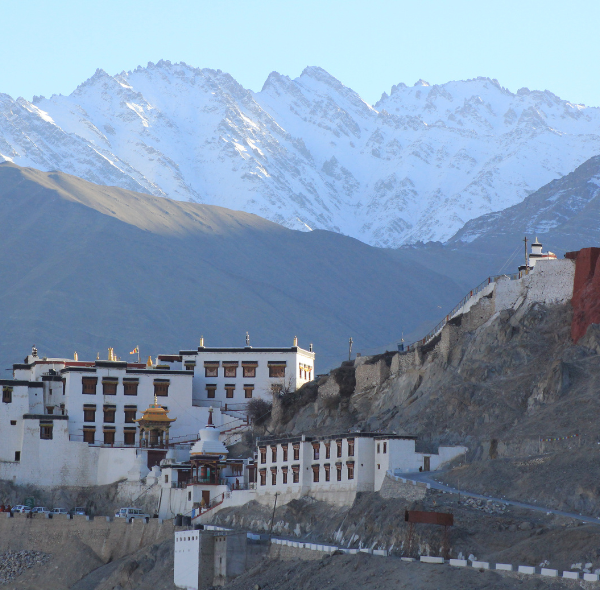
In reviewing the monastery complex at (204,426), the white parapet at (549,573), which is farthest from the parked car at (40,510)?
the white parapet at (549,573)

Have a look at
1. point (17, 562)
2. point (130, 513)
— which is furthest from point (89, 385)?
point (17, 562)

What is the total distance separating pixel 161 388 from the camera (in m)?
117

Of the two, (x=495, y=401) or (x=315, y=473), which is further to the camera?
(x=315, y=473)

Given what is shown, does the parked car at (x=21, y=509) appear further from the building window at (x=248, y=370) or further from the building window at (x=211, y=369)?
the building window at (x=248, y=370)

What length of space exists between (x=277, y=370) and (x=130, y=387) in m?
13.9

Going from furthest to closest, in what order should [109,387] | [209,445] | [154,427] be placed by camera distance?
[109,387] < [154,427] < [209,445]

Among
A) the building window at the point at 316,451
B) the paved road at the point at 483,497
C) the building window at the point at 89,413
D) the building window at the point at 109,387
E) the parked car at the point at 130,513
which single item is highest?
the building window at the point at 109,387

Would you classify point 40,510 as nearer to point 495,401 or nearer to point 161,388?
point 161,388

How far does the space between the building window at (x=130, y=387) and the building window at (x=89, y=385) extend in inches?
95.3

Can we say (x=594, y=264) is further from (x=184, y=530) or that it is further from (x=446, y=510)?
(x=184, y=530)

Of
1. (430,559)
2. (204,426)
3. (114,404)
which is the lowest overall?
(430,559)

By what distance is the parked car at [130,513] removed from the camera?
100188 millimetres

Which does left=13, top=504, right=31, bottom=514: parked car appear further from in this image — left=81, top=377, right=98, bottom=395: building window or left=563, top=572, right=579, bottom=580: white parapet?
left=563, top=572, right=579, bottom=580: white parapet

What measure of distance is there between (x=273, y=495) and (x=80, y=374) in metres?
30.0
